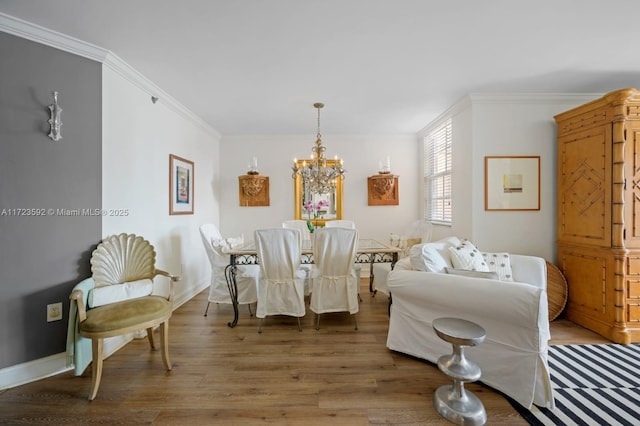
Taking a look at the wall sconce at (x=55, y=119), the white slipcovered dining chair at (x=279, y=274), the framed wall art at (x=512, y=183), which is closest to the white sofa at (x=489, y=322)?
the white slipcovered dining chair at (x=279, y=274)

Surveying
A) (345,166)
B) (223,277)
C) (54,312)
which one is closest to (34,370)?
(54,312)

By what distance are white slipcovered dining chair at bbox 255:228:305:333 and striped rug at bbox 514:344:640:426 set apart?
6.21ft

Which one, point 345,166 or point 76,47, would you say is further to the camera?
point 345,166

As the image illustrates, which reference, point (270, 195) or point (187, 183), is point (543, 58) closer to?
point (270, 195)

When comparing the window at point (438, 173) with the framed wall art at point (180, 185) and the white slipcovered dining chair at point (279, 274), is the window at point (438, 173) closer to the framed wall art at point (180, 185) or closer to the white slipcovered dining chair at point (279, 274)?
the white slipcovered dining chair at point (279, 274)

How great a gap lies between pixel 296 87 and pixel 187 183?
199cm

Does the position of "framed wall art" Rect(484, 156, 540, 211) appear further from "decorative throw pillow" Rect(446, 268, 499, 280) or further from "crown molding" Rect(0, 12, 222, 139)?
"crown molding" Rect(0, 12, 222, 139)

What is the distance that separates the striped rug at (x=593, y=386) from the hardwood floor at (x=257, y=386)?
177mm

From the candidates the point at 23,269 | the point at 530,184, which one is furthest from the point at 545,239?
the point at 23,269

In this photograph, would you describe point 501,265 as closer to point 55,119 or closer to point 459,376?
point 459,376

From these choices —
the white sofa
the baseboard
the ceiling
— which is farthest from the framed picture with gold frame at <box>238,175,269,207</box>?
the white sofa

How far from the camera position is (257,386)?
5.89 feet

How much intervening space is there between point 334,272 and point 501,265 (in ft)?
5.20

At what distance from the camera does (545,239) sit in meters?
2.98
